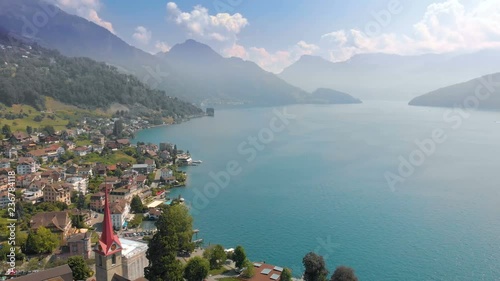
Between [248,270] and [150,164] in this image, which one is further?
[150,164]

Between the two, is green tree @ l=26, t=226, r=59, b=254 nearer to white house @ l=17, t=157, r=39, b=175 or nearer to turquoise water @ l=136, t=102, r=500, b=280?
turquoise water @ l=136, t=102, r=500, b=280

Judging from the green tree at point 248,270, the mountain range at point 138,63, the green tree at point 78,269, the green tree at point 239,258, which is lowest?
the green tree at point 248,270

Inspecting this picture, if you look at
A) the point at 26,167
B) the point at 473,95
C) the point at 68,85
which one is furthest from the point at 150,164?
the point at 473,95

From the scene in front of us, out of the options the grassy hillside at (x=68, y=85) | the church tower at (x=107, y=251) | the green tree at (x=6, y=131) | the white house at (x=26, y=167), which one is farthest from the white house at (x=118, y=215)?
the grassy hillside at (x=68, y=85)

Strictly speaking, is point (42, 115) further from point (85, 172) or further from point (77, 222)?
point (77, 222)

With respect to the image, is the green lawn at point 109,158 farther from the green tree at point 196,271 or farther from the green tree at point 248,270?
the green tree at point 196,271

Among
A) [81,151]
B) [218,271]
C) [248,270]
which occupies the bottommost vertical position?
[218,271]

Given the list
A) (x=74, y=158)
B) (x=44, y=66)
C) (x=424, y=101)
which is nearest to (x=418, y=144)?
(x=74, y=158)
